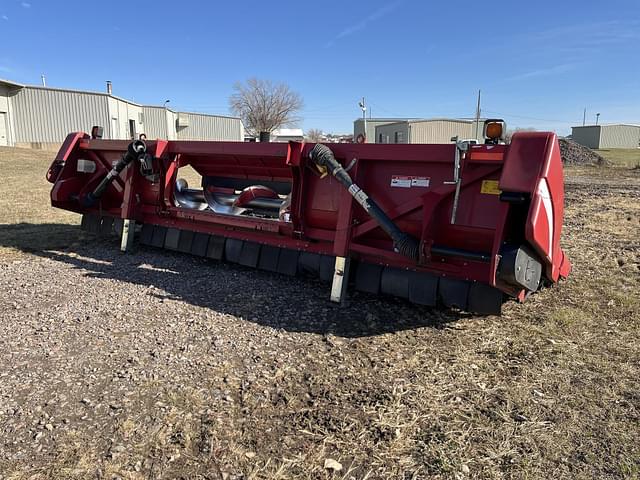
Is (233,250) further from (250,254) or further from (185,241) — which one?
(185,241)

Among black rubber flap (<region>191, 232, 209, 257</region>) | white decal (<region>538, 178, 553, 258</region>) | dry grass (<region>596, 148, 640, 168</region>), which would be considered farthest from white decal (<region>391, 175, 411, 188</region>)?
dry grass (<region>596, 148, 640, 168</region>)

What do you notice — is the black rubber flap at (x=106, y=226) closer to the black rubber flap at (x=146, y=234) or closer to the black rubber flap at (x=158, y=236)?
the black rubber flap at (x=146, y=234)

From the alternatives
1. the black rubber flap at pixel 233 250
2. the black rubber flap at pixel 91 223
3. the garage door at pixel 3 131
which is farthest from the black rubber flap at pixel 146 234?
the garage door at pixel 3 131

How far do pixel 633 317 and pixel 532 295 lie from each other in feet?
2.53

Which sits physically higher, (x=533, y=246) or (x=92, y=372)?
(x=533, y=246)

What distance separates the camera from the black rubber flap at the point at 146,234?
5809 millimetres

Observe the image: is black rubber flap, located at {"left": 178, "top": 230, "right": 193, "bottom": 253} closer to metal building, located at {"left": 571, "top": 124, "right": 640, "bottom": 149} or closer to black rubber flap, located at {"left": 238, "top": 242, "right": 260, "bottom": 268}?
black rubber flap, located at {"left": 238, "top": 242, "right": 260, "bottom": 268}

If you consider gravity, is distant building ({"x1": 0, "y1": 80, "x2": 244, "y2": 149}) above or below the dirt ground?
above

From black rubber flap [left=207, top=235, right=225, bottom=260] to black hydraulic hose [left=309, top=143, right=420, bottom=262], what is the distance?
5.40 feet

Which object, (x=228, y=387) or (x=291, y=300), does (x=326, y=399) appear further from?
(x=291, y=300)

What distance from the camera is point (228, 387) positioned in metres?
2.74

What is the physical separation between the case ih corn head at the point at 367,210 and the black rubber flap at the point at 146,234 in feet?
0.04

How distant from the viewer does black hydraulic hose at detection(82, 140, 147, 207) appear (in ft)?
17.6

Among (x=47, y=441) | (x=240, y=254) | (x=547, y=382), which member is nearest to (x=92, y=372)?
(x=47, y=441)
